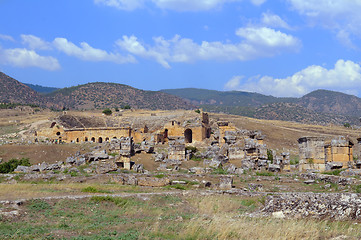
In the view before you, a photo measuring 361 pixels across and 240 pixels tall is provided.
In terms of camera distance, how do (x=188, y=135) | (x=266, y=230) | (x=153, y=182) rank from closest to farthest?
1. (x=266, y=230)
2. (x=153, y=182)
3. (x=188, y=135)

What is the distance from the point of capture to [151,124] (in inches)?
2729

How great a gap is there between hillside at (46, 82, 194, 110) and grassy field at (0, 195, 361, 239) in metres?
124

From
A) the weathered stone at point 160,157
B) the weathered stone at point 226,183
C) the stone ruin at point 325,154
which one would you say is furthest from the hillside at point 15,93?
the weathered stone at point 226,183

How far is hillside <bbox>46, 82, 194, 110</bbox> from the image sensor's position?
461 feet

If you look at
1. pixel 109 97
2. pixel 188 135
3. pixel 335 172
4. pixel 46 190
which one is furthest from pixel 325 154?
pixel 109 97

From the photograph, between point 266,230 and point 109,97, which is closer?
point 266,230

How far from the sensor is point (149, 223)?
966 cm

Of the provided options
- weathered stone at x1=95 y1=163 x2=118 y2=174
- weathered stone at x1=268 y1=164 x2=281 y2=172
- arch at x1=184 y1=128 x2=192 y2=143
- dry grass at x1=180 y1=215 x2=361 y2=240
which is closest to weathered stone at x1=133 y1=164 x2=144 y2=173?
weathered stone at x1=95 y1=163 x2=118 y2=174

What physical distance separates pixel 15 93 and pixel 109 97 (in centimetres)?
3343

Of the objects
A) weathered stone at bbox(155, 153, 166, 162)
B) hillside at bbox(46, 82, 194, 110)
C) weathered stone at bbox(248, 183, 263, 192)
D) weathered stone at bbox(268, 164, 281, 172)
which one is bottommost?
weathered stone at bbox(248, 183, 263, 192)

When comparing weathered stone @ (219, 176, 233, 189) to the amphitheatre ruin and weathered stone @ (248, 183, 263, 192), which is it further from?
weathered stone @ (248, 183, 263, 192)

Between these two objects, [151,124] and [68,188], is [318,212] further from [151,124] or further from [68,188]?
[151,124]

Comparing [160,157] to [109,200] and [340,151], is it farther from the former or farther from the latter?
[109,200]

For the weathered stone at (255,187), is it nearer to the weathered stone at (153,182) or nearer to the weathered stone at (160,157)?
the weathered stone at (153,182)
